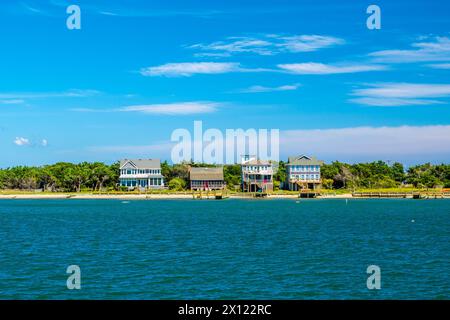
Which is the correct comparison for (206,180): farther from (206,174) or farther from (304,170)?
(304,170)

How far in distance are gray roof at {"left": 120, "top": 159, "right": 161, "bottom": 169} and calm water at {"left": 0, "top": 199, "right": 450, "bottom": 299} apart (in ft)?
242

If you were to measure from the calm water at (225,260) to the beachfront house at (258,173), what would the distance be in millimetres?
69705

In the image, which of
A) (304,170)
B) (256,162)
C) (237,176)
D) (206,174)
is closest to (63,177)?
(206,174)

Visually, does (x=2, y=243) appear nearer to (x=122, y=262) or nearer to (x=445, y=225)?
(x=122, y=262)

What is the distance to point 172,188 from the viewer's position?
136125 millimetres

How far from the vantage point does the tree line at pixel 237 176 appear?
457ft

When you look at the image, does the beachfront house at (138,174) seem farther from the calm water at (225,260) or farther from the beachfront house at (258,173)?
the calm water at (225,260)
